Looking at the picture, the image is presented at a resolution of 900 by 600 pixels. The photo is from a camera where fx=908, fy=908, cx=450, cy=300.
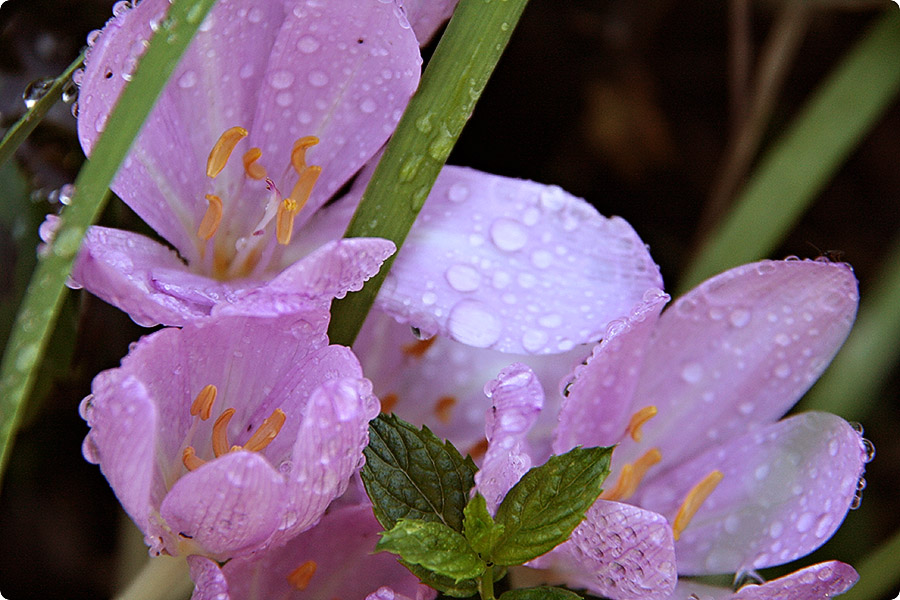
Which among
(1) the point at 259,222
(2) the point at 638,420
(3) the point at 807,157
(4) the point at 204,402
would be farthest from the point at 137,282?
(3) the point at 807,157

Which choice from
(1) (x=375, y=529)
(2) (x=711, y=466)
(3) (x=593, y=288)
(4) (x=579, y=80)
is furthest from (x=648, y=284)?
(4) (x=579, y=80)

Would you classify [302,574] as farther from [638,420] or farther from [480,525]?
[638,420]

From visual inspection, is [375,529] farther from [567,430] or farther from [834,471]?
[834,471]

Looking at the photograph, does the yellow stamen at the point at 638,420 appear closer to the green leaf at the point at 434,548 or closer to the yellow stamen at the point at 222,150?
the green leaf at the point at 434,548

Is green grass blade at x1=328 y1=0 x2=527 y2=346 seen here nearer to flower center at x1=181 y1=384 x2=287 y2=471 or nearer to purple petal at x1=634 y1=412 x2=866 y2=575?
flower center at x1=181 y1=384 x2=287 y2=471

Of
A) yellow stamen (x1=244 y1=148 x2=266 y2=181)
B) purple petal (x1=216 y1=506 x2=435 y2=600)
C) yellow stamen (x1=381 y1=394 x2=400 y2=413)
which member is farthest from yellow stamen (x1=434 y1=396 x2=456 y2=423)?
yellow stamen (x1=244 y1=148 x2=266 y2=181)

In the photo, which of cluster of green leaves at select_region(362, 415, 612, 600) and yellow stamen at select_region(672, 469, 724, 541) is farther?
yellow stamen at select_region(672, 469, 724, 541)
